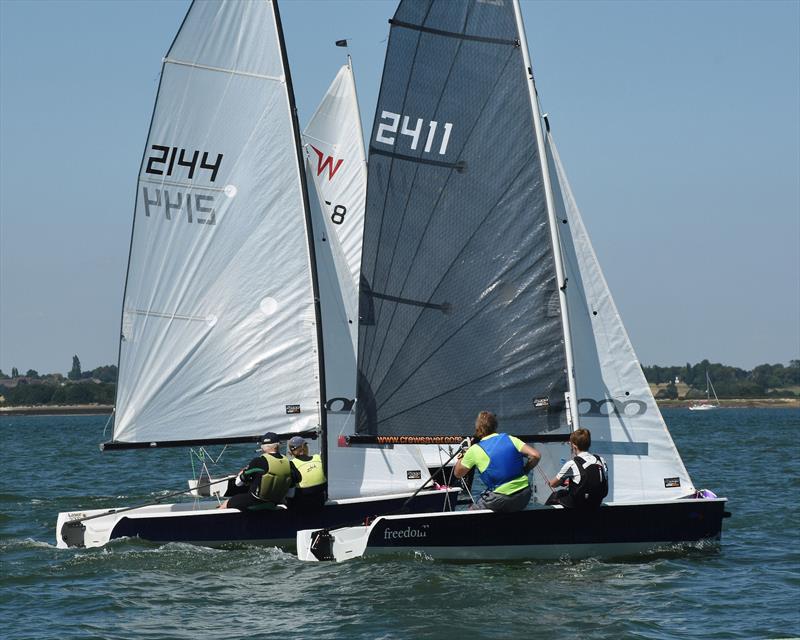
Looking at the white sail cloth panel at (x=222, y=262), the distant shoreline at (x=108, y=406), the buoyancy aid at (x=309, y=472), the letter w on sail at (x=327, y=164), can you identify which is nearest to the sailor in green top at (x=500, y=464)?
the buoyancy aid at (x=309, y=472)

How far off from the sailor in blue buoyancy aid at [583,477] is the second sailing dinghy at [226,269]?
3.08 m

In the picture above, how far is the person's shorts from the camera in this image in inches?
509

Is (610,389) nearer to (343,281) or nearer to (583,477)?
(583,477)

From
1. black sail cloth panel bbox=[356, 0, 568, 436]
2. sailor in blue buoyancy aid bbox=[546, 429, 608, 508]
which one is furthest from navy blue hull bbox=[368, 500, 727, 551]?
black sail cloth panel bbox=[356, 0, 568, 436]

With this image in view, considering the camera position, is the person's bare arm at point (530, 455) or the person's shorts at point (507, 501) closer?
the person's bare arm at point (530, 455)

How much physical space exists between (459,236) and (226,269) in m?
3.31

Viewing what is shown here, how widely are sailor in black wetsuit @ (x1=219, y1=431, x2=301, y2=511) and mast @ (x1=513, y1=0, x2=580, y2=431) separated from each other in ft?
10.5

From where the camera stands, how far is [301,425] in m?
15.8

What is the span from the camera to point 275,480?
14.3 metres

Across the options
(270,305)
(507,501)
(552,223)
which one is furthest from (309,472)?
(552,223)

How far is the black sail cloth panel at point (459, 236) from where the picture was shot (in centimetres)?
1393

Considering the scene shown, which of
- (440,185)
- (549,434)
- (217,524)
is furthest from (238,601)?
(440,185)

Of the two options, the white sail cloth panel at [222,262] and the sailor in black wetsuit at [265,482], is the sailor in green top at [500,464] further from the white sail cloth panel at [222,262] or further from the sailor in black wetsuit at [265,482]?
the white sail cloth panel at [222,262]

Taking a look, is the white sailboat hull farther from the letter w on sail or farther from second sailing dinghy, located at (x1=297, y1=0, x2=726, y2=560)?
the letter w on sail
